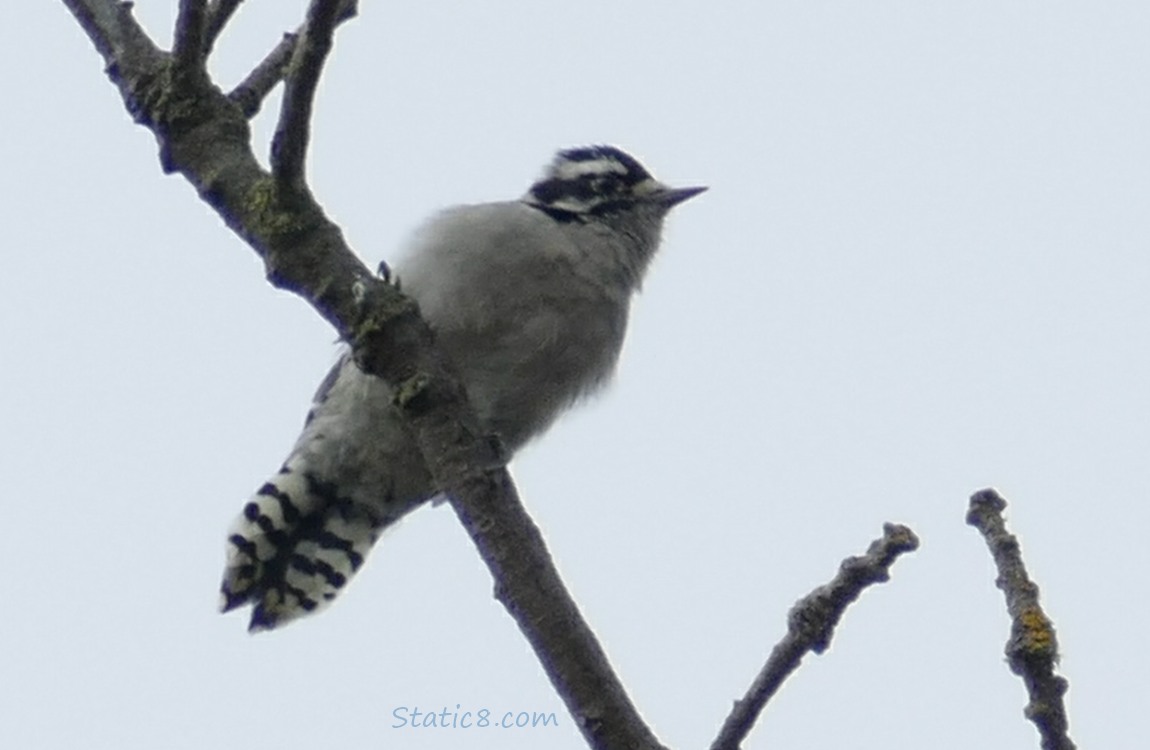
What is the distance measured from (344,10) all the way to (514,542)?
137 centimetres

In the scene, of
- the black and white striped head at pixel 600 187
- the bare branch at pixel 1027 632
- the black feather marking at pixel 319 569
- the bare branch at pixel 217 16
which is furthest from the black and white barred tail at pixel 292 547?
the bare branch at pixel 1027 632

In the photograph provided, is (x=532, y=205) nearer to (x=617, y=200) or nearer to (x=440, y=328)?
(x=617, y=200)

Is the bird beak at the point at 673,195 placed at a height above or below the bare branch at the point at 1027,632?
above

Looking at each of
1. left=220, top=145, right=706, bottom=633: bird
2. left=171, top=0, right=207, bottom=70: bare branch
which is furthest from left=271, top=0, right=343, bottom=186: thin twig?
left=220, top=145, right=706, bottom=633: bird

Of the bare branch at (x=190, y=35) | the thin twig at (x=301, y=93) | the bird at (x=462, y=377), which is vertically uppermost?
the bird at (x=462, y=377)

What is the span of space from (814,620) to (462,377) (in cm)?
318

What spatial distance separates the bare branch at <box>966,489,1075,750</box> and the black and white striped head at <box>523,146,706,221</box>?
4336mm

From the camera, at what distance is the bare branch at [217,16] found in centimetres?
375

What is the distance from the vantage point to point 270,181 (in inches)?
A: 140

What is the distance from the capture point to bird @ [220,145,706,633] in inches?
234

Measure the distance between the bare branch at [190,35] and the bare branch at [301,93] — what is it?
0.33 m

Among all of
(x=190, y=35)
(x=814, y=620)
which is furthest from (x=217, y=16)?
(x=814, y=620)

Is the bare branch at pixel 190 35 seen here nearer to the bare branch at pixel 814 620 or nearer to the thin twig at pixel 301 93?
the thin twig at pixel 301 93

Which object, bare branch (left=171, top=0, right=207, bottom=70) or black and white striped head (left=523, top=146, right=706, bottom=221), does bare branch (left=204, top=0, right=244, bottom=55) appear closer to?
bare branch (left=171, top=0, right=207, bottom=70)
